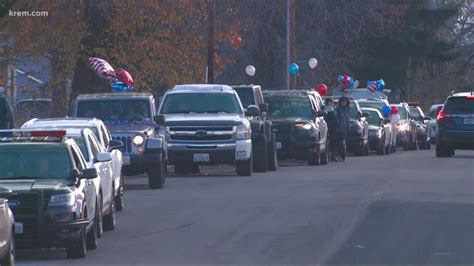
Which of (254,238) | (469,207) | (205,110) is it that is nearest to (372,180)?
(205,110)

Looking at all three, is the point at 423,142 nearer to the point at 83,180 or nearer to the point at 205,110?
the point at 205,110

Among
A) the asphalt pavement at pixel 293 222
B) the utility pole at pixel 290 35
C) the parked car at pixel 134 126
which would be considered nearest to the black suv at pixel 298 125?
the asphalt pavement at pixel 293 222

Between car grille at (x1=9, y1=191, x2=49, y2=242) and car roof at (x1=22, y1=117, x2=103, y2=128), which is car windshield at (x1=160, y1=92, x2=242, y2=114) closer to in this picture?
car roof at (x1=22, y1=117, x2=103, y2=128)

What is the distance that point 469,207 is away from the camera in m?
20.7

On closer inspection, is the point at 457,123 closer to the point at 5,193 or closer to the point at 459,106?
the point at 459,106

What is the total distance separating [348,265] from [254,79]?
40.0m

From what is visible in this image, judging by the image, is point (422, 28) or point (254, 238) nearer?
point (254, 238)

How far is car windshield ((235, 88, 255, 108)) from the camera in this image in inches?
1282

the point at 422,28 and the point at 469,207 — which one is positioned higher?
the point at 422,28

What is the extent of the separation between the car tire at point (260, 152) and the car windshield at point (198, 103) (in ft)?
5.33

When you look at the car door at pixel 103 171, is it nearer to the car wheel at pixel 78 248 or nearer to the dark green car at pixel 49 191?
the dark green car at pixel 49 191

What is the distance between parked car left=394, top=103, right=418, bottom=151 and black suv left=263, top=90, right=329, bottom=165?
12.2 meters

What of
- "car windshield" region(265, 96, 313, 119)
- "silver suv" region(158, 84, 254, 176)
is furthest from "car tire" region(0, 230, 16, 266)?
"car windshield" region(265, 96, 313, 119)

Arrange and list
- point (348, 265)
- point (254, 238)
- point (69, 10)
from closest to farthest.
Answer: point (348, 265) < point (254, 238) < point (69, 10)
